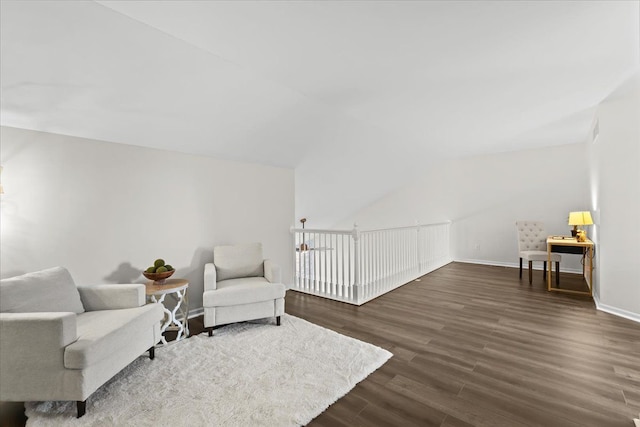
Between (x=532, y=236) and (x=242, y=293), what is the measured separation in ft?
17.5

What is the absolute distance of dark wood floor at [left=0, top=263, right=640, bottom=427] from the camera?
1.79 m

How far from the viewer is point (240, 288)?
3.04 meters

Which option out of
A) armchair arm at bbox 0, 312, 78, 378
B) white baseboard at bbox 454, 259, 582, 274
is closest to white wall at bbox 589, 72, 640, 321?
white baseboard at bbox 454, 259, 582, 274

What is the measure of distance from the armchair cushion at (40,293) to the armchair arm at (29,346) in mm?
246

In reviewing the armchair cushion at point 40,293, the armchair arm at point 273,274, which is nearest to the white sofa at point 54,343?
the armchair cushion at point 40,293

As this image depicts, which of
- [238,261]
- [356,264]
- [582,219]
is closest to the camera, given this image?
[238,261]

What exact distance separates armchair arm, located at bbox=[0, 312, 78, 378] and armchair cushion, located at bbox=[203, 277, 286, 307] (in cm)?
123

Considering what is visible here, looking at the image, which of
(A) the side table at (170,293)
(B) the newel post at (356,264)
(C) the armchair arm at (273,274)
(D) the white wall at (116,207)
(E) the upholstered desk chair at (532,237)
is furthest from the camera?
(E) the upholstered desk chair at (532,237)

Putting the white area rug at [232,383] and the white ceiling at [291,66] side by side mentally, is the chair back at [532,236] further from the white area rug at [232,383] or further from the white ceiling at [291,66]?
the white area rug at [232,383]

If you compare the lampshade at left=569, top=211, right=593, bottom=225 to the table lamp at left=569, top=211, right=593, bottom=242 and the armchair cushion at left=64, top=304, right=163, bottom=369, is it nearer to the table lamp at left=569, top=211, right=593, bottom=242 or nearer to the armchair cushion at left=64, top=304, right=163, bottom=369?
the table lamp at left=569, top=211, right=593, bottom=242

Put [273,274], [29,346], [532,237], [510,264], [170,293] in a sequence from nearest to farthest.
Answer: [29,346] → [170,293] → [273,274] → [532,237] → [510,264]

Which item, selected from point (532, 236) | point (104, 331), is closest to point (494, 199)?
point (532, 236)

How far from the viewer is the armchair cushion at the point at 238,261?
138 inches

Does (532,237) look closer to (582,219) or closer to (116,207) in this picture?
(582,219)
